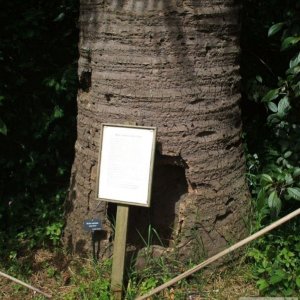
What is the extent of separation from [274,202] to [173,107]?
37.8 inches

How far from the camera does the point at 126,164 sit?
355 cm

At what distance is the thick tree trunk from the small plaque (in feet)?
0.33

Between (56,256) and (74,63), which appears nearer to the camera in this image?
(56,256)

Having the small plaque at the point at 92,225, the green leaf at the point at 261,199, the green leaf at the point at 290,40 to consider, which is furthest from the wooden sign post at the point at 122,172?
the green leaf at the point at 290,40

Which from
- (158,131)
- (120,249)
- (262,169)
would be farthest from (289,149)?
(120,249)

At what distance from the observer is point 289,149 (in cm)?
417

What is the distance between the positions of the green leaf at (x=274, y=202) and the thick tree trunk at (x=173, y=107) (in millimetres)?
409

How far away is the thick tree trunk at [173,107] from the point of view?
3.65 meters

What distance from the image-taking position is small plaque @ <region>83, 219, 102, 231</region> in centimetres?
386

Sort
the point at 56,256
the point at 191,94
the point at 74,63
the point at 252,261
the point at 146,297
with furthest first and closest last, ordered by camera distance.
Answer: the point at 74,63 < the point at 56,256 < the point at 252,261 < the point at 191,94 < the point at 146,297

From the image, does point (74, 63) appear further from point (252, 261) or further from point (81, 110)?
point (252, 261)

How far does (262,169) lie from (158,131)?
127 cm

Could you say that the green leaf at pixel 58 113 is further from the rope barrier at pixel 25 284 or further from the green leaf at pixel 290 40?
the green leaf at pixel 290 40

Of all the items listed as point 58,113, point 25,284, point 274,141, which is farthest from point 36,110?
point 274,141
